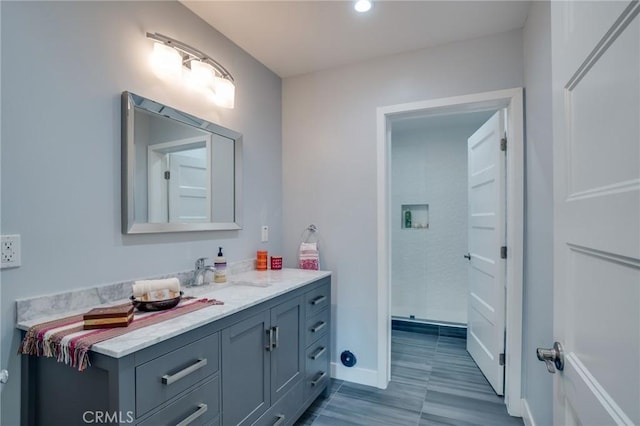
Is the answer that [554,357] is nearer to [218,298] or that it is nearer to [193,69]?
[218,298]

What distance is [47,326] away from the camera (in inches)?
44.4

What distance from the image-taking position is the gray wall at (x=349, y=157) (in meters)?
2.33

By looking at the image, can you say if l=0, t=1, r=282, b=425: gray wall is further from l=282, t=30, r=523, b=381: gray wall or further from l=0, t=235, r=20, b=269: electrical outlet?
l=282, t=30, r=523, b=381: gray wall

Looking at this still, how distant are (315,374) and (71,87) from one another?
6.83 ft

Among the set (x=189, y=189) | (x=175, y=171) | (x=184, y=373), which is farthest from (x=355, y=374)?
(x=175, y=171)

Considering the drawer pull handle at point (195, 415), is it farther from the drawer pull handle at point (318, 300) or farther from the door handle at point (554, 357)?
the door handle at point (554, 357)

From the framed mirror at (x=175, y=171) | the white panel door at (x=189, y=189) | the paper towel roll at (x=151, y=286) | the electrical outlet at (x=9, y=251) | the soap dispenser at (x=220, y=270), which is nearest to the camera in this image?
the electrical outlet at (x=9, y=251)

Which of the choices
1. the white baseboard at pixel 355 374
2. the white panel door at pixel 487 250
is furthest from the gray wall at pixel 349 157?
the white panel door at pixel 487 250

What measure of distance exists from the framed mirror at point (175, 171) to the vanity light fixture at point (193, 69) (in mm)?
189

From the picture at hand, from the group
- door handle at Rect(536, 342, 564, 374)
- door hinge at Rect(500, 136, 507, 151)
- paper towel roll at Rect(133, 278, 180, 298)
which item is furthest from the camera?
door hinge at Rect(500, 136, 507, 151)

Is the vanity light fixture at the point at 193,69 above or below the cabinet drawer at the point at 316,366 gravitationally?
above

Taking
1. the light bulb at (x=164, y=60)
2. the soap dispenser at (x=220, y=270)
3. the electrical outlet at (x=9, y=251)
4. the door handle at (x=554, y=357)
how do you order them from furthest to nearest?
the soap dispenser at (x=220, y=270) → the light bulb at (x=164, y=60) → the electrical outlet at (x=9, y=251) → the door handle at (x=554, y=357)

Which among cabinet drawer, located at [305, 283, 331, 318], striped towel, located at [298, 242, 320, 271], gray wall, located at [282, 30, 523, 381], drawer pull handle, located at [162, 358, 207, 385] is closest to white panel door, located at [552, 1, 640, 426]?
drawer pull handle, located at [162, 358, 207, 385]

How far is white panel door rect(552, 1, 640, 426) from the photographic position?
0.52m
